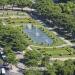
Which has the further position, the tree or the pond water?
the pond water

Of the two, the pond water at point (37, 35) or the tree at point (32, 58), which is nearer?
the tree at point (32, 58)

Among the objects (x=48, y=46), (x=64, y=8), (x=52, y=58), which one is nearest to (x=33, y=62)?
(x=52, y=58)

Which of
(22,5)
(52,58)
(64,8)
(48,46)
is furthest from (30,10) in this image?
(52,58)

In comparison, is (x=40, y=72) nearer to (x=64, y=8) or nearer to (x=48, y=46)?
(x=48, y=46)

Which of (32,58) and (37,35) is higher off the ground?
(32,58)

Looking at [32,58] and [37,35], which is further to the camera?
[37,35]

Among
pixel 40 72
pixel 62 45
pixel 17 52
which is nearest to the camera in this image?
pixel 40 72

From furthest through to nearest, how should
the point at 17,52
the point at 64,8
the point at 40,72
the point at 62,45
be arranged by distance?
the point at 64,8, the point at 62,45, the point at 17,52, the point at 40,72

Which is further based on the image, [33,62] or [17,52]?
[17,52]
